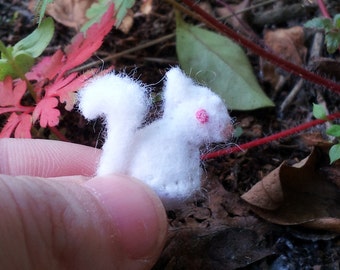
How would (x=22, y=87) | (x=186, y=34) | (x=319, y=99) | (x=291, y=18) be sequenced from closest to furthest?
(x=22, y=87), (x=319, y=99), (x=186, y=34), (x=291, y=18)

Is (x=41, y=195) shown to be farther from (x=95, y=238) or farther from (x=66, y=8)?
(x=66, y=8)


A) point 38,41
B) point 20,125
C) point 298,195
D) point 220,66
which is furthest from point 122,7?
point 298,195

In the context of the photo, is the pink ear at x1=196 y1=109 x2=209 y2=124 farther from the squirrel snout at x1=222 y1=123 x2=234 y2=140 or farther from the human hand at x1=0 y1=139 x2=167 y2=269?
the human hand at x1=0 y1=139 x2=167 y2=269

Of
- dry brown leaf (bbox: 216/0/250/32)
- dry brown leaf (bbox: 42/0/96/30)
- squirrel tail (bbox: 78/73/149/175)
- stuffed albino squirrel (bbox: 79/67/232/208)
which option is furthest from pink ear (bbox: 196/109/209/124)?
dry brown leaf (bbox: 42/0/96/30)

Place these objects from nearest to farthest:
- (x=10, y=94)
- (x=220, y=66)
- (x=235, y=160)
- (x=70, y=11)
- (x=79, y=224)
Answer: (x=79, y=224) → (x=10, y=94) → (x=235, y=160) → (x=220, y=66) → (x=70, y=11)

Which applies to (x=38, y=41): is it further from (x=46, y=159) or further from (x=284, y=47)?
(x=284, y=47)

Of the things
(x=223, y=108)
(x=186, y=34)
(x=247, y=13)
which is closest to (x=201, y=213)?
(x=223, y=108)
